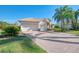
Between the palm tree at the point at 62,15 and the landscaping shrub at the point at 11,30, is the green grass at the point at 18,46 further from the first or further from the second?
the palm tree at the point at 62,15

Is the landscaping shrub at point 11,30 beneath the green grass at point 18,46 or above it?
above

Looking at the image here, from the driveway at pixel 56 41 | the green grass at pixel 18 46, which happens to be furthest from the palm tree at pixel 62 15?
the green grass at pixel 18 46

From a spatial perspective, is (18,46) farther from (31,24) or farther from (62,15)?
(62,15)

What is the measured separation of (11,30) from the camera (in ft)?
15.1

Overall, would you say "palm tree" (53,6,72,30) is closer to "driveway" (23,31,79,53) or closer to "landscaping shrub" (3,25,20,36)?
"driveway" (23,31,79,53)

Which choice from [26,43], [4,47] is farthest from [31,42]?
[4,47]

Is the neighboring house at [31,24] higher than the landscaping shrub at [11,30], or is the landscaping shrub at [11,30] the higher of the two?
the neighboring house at [31,24]

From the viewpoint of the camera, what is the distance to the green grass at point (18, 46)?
4.55 meters

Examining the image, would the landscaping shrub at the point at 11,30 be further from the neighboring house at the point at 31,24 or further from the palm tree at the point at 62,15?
the palm tree at the point at 62,15

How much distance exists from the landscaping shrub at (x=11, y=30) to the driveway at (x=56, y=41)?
20 cm

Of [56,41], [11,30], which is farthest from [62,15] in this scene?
[11,30]

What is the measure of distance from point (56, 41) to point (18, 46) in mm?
494

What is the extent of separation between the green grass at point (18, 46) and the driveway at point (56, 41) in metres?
0.08

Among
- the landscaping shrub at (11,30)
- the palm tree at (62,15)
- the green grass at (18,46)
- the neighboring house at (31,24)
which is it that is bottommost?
the green grass at (18,46)
